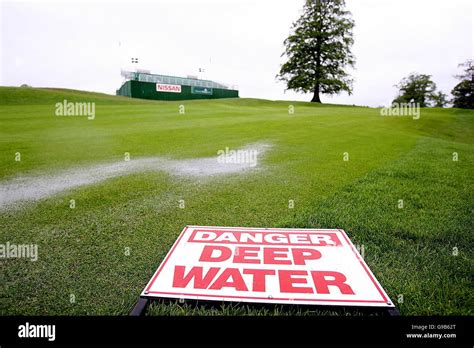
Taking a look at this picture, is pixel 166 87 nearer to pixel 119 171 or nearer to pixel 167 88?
pixel 167 88

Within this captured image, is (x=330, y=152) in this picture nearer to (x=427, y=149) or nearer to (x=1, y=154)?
(x=427, y=149)

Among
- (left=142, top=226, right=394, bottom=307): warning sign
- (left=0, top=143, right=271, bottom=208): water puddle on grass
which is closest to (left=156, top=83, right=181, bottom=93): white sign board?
(left=0, top=143, right=271, bottom=208): water puddle on grass

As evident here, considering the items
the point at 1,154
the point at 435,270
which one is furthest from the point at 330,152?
the point at 1,154

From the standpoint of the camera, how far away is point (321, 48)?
3133 cm

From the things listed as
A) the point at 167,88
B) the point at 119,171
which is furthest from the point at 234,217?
the point at 167,88

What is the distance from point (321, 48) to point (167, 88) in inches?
813

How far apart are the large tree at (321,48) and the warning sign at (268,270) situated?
31966 mm

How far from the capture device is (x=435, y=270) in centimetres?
207

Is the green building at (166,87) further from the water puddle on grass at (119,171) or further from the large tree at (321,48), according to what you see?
the water puddle on grass at (119,171)

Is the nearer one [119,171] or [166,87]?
[119,171]

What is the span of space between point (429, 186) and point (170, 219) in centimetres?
380

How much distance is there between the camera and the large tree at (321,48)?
103 feet

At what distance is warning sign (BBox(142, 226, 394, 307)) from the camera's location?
5.71 feet

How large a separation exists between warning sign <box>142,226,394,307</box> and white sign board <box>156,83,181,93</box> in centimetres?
3785
